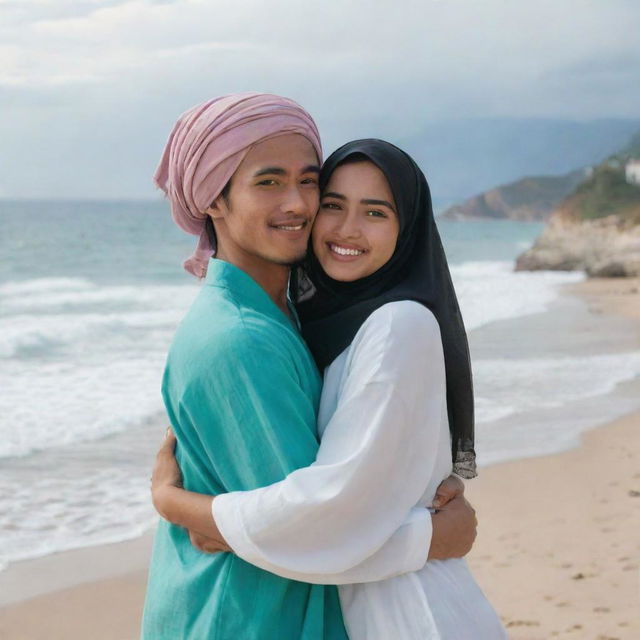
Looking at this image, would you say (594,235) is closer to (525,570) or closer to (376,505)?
(525,570)

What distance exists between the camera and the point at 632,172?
1971 inches

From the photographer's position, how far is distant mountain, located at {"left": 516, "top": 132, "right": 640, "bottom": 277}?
2611 centimetres

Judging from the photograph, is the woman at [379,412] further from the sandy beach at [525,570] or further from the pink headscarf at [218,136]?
the sandy beach at [525,570]

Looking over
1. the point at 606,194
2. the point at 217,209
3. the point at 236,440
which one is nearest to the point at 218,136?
the point at 217,209

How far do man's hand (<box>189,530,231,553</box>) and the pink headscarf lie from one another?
2.48 ft

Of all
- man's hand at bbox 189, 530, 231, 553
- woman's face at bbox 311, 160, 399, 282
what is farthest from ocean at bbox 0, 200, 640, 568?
woman's face at bbox 311, 160, 399, 282

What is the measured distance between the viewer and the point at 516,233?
79.1m

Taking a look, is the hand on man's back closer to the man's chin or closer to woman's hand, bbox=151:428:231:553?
woman's hand, bbox=151:428:231:553

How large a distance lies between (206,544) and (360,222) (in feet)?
2.63

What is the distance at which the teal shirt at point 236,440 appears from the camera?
6.40 feet

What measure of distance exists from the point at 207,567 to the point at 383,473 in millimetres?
440

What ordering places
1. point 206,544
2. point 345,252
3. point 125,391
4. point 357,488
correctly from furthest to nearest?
point 125,391 → point 345,252 → point 206,544 → point 357,488

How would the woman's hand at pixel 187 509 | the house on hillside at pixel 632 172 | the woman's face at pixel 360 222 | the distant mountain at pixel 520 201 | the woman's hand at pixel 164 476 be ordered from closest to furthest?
the woman's hand at pixel 187 509 → the woman's hand at pixel 164 476 → the woman's face at pixel 360 222 → the house on hillside at pixel 632 172 → the distant mountain at pixel 520 201

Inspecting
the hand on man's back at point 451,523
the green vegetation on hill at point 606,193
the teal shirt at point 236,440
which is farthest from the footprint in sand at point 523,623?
the green vegetation on hill at point 606,193
